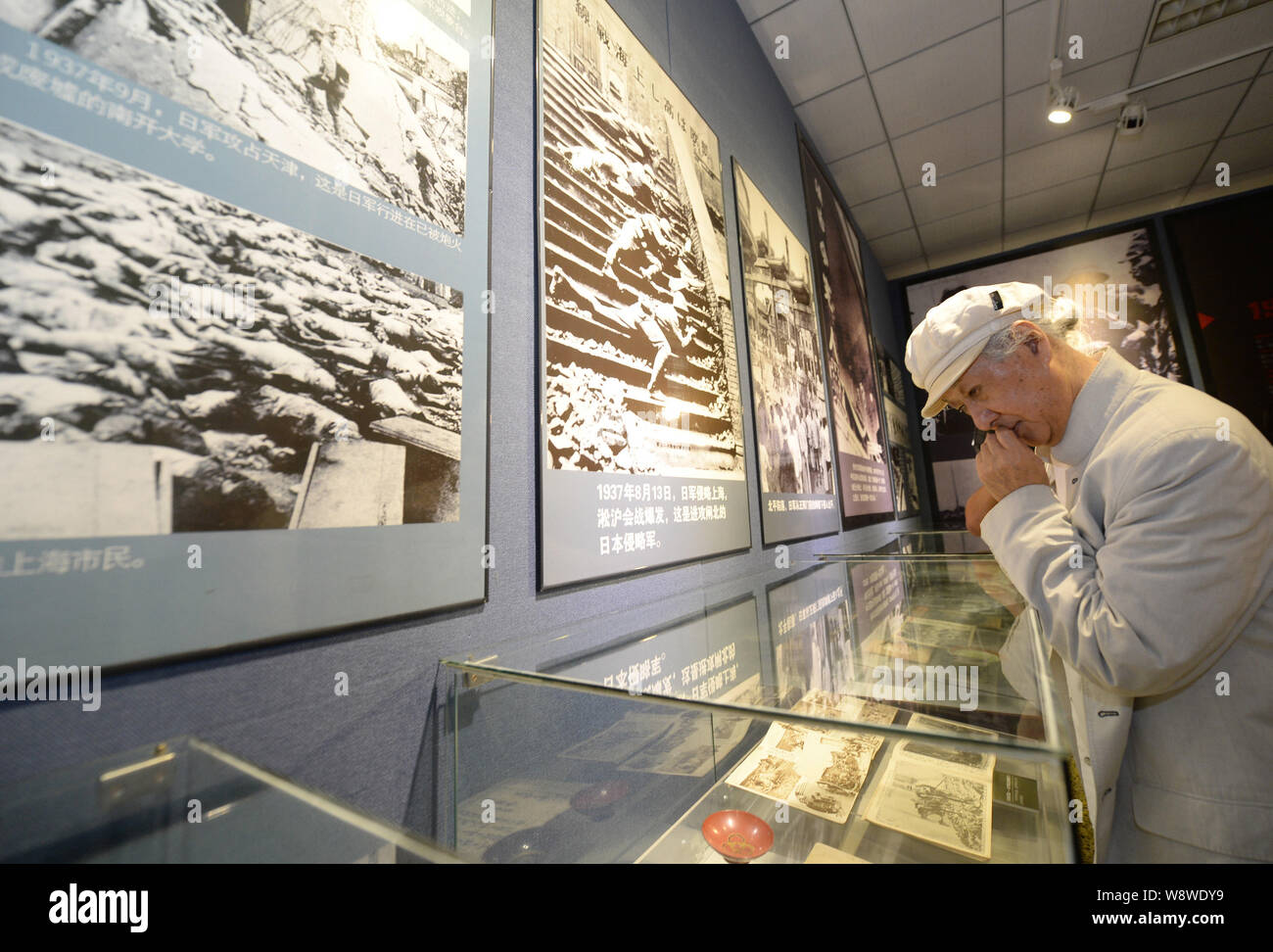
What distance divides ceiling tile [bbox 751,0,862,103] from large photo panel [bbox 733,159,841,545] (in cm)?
97

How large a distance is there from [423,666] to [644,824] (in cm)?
48

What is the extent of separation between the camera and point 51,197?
0.52 metres

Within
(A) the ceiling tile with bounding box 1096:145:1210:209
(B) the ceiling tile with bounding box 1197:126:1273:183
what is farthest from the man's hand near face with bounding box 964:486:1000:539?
(B) the ceiling tile with bounding box 1197:126:1273:183

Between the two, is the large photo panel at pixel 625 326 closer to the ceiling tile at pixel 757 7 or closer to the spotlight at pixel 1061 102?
the ceiling tile at pixel 757 7

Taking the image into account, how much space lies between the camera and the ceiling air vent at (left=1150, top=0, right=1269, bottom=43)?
8.71 feet

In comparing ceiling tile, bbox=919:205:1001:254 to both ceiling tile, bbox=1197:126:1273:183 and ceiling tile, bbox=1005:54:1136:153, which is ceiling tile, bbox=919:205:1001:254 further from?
ceiling tile, bbox=1197:126:1273:183

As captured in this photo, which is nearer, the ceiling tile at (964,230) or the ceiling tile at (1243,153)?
the ceiling tile at (1243,153)

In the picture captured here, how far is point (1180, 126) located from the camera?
11.7 feet

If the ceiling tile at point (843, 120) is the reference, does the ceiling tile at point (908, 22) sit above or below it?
below

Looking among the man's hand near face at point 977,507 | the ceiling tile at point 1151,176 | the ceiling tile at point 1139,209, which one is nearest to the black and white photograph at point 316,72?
the man's hand near face at point 977,507

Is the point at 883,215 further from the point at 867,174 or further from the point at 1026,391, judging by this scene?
the point at 1026,391

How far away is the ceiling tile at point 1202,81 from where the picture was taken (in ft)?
10.1

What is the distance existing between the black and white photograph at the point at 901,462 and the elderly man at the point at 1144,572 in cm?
316
